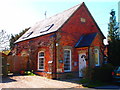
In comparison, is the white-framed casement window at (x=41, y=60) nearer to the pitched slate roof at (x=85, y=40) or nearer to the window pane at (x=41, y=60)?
the window pane at (x=41, y=60)

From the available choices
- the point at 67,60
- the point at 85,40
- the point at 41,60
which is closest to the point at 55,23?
the point at 85,40

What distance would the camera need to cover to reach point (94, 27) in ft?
63.3

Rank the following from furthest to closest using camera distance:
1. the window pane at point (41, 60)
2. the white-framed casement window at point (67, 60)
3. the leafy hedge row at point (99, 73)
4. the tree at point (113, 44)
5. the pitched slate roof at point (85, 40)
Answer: the tree at point (113, 44), the window pane at point (41, 60), the white-framed casement window at point (67, 60), the pitched slate roof at point (85, 40), the leafy hedge row at point (99, 73)

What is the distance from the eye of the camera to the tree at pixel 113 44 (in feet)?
62.0

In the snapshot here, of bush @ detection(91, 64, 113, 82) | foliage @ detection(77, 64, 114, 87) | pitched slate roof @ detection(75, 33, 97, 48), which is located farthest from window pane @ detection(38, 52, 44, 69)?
bush @ detection(91, 64, 113, 82)

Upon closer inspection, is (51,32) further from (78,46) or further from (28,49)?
(28,49)

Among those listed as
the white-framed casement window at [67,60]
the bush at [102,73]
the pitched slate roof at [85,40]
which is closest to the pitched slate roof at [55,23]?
the white-framed casement window at [67,60]

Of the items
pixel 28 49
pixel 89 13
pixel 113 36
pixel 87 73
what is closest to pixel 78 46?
pixel 87 73

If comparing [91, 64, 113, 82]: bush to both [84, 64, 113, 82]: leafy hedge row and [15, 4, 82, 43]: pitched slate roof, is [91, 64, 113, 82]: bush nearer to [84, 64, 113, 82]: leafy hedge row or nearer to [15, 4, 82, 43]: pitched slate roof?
[84, 64, 113, 82]: leafy hedge row

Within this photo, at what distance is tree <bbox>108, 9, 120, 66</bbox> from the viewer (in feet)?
62.0

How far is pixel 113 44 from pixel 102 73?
8.75 m

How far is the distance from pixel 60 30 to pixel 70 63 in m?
3.67

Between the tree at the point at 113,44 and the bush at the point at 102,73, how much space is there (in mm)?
Result: 7060

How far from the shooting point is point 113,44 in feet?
→ 64.0
